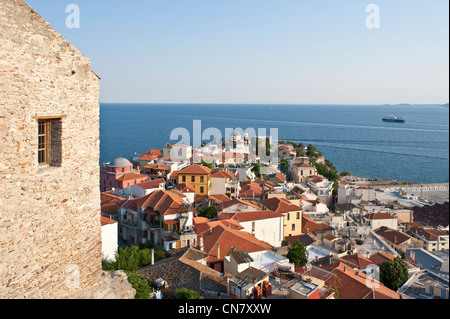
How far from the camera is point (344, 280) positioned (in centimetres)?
1249

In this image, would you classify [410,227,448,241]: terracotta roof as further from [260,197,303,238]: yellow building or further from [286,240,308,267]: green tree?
[286,240,308,267]: green tree

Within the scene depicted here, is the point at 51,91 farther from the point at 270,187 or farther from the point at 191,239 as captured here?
the point at 270,187

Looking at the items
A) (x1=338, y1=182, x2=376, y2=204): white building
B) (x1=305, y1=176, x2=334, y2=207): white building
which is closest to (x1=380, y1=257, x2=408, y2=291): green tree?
(x1=338, y1=182, x2=376, y2=204): white building

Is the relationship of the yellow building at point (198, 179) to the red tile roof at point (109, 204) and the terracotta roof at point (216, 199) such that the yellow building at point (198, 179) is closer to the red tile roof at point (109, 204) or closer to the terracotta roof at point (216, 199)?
the terracotta roof at point (216, 199)

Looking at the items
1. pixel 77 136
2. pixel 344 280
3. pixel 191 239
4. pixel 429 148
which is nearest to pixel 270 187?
pixel 191 239

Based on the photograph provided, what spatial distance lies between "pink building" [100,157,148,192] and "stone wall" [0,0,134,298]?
1029 inches

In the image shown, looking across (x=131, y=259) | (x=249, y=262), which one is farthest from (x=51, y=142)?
(x=249, y=262)

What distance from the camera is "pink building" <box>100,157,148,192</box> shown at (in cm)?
3055

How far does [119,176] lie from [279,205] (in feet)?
46.9

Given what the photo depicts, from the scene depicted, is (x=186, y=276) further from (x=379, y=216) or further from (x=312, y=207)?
(x=379, y=216)

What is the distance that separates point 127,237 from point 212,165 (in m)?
15.7

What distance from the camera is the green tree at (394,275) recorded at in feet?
50.0

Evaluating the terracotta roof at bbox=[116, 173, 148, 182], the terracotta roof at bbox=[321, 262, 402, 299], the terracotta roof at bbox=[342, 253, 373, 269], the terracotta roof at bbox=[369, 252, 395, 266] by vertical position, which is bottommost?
the terracotta roof at bbox=[369, 252, 395, 266]

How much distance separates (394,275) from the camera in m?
15.3
